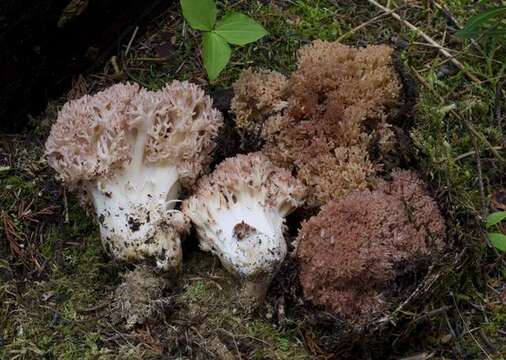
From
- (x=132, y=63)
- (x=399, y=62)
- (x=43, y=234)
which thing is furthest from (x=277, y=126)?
(x=43, y=234)

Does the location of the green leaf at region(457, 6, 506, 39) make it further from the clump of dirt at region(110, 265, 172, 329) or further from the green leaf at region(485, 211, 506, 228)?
the clump of dirt at region(110, 265, 172, 329)

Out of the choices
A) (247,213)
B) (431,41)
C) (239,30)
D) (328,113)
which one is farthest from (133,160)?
(431,41)

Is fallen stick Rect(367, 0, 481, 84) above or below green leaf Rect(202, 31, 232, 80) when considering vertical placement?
below

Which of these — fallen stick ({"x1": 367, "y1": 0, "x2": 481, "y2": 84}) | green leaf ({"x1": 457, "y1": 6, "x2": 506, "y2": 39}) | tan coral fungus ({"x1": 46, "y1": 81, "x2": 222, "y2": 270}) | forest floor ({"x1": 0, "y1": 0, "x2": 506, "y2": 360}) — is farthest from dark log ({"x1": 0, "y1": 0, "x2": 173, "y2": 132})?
green leaf ({"x1": 457, "y1": 6, "x2": 506, "y2": 39})

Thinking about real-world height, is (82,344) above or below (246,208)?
below

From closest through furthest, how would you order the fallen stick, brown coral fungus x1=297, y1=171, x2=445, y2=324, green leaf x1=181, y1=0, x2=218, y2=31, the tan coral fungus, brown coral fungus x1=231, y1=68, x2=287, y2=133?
brown coral fungus x1=297, y1=171, x2=445, y2=324, the tan coral fungus, green leaf x1=181, y1=0, x2=218, y2=31, brown coral fungus x1=231, y1=68, x2=287, y2=133, the fallen stick

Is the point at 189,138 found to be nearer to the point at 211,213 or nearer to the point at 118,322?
the point at 211,213
